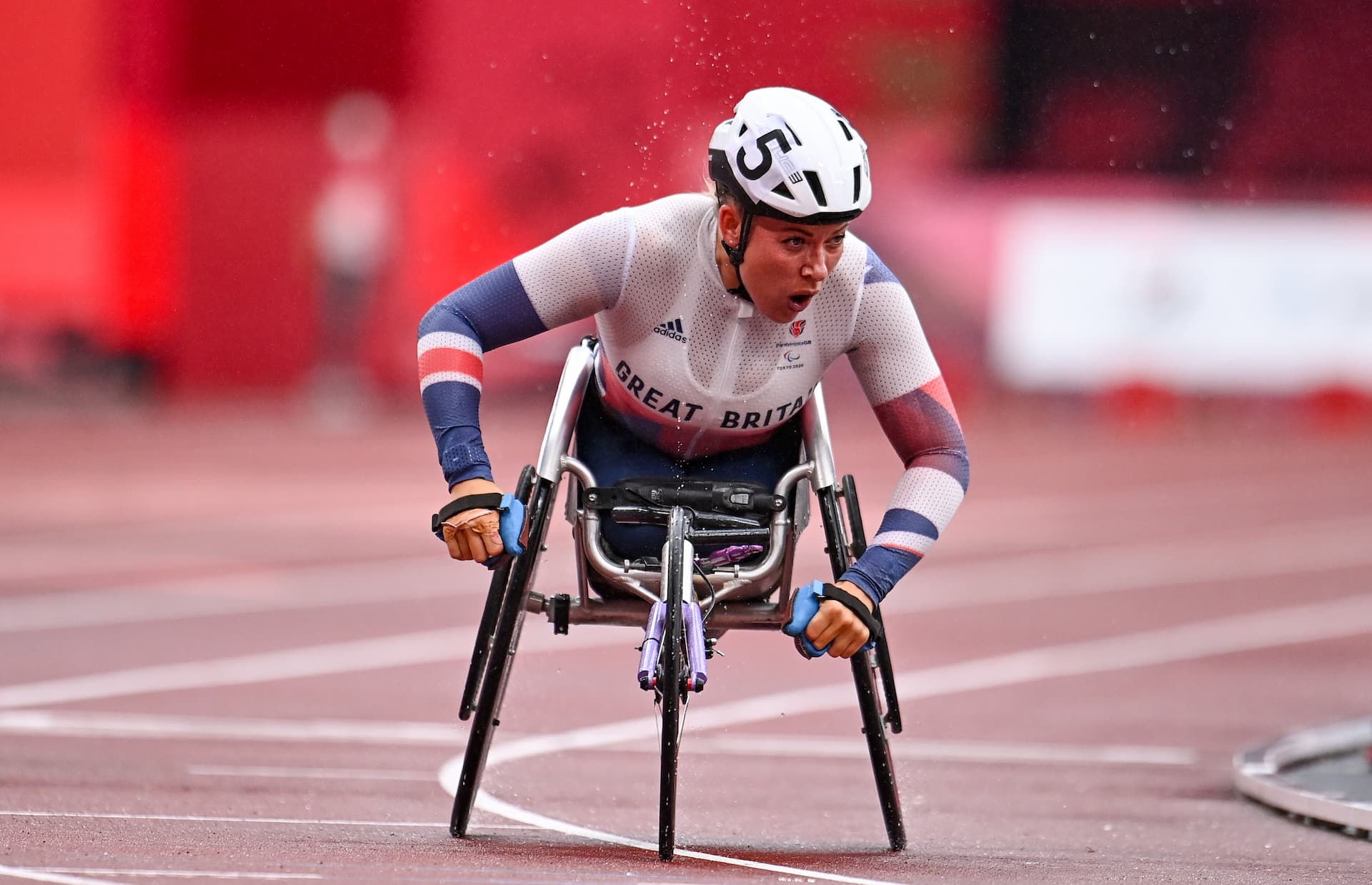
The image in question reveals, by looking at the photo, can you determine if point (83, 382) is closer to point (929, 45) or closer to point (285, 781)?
point (929, 45)

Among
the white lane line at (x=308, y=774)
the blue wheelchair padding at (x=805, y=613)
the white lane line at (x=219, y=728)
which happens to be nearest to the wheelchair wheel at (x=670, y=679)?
the blue wheelchair padding at (x=805, y=613)

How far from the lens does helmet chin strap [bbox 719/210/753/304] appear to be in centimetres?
557

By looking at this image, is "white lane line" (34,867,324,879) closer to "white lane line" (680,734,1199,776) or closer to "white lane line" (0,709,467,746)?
"white lane line" (0,709,467,746)

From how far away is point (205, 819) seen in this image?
6.26 meters

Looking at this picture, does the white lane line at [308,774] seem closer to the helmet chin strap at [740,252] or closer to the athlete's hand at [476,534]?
the athlete's hand at [476,534]

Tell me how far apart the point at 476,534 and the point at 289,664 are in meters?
5.79

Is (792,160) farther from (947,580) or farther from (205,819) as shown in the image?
(947,580)

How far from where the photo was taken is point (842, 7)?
27.4m

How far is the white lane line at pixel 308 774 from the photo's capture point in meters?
7.53

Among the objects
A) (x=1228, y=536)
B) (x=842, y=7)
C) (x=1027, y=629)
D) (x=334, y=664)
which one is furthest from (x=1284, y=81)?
(x=334, y=664)

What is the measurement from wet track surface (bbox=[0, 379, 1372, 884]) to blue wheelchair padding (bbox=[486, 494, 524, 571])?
0.76 metres

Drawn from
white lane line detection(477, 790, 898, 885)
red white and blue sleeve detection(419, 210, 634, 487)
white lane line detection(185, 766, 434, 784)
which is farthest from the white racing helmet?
white lane line detection(185, 766, 434, 784)

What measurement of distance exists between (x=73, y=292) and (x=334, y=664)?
1665cm

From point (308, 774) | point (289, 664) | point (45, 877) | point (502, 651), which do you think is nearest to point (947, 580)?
point (289, 664)
